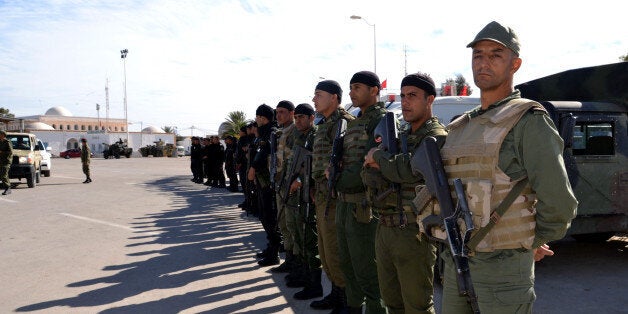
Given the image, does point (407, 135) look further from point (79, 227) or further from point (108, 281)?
point (79, 227)

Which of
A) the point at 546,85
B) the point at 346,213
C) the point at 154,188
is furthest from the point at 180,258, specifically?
the point at 154,188

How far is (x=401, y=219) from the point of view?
281 cm

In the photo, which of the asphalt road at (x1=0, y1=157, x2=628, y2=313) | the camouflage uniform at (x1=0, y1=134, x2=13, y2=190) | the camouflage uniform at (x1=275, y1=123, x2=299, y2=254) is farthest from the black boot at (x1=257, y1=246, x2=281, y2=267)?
the camouflage uniform at (x1=0, y1=134, x2=13, y2=190)

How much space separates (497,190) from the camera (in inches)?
72.3

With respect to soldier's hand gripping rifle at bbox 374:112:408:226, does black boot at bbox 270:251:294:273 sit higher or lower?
lower

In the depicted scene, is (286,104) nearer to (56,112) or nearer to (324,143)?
(324,143)

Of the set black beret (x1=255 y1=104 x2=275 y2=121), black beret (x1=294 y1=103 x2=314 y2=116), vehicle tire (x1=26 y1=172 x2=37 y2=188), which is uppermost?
black beret (x1=255 y1=104 x2=275 y2=121)

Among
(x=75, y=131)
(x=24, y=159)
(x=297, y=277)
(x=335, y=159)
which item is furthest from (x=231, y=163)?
(x=75, y=131)

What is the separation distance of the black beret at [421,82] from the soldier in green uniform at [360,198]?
0.44m

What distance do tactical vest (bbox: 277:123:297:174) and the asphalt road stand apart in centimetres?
127

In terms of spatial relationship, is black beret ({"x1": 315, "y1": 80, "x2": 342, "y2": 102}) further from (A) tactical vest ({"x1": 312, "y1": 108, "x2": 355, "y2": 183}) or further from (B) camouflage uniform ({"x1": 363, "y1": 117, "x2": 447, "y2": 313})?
(B) camouflage uniform ({"x1": 363, "y1": 117, "x2": 447, "y2": 313})

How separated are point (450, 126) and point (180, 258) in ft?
16.2

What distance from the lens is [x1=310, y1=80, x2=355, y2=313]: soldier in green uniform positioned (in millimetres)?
3877

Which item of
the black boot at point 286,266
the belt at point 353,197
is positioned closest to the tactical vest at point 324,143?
the belt at point 353,197
